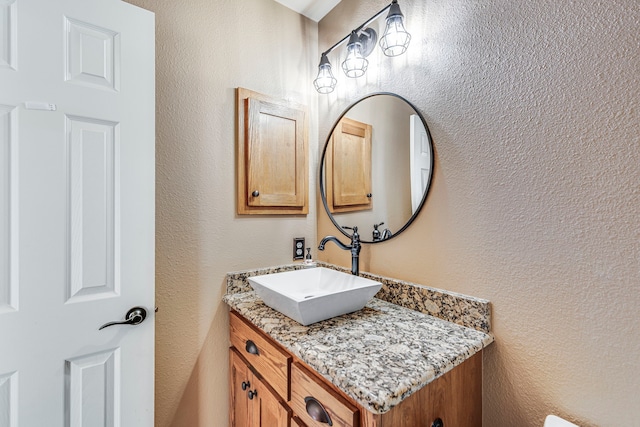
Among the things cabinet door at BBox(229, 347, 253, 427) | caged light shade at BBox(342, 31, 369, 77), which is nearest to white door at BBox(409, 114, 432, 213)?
caged light shade at BBox(342, 31, 369, 77)

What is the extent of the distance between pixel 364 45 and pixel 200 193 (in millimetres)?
1046

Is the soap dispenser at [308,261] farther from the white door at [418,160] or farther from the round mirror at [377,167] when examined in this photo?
the white door at [418,160]

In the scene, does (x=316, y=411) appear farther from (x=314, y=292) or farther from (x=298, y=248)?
(x=298, y=248)

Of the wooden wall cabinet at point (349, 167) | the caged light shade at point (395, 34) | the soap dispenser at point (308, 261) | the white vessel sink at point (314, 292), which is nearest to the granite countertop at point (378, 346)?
the white vessel sink at point (314, 292)

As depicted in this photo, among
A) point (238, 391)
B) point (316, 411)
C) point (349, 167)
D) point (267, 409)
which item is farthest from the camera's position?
point (349, 167)

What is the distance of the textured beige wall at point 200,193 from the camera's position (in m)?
1.22

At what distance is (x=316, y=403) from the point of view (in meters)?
0.80

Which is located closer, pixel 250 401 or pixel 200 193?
pixel 250 401

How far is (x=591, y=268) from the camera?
754 mm

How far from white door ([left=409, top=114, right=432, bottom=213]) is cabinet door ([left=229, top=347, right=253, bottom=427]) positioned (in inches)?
38.9

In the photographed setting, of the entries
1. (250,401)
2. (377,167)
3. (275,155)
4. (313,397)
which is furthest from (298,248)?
(313,397)
